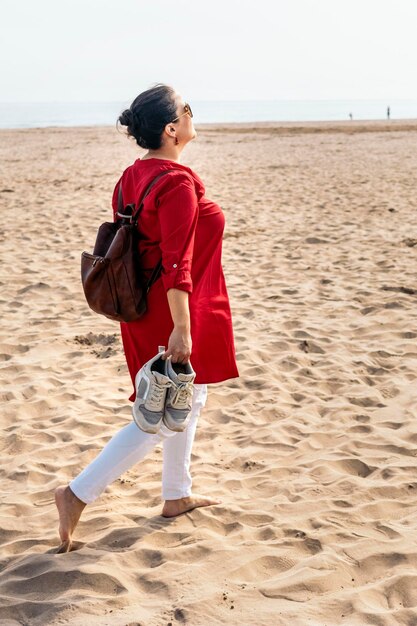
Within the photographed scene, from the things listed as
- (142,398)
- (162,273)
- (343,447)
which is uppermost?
(162,273)

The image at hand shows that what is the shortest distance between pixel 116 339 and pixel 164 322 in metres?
3.00

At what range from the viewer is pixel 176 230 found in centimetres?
256

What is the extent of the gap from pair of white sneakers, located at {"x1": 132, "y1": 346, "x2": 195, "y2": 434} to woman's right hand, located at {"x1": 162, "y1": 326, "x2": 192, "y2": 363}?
3 centimetres

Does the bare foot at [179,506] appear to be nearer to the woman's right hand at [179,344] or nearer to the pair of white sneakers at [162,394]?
the pair of white sneakers at [162,394]

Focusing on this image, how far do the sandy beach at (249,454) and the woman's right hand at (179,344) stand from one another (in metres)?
0.70

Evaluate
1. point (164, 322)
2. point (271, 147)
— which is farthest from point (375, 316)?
point (271, 147)

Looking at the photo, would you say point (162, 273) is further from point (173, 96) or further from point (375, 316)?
point (375, 316)

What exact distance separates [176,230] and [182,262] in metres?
0.11

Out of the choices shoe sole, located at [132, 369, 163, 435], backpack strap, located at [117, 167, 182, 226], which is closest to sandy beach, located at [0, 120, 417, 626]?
backpack strap, located at [117, 167, 182, 226]

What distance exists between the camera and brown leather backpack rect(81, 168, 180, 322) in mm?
2699

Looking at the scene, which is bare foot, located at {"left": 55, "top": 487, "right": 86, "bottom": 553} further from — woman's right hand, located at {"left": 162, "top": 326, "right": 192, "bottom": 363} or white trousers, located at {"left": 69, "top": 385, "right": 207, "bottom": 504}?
woman's right hand, located at {"left": 162, "top": 326, "right": 192, "bottom": 363}

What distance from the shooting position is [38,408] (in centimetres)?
454

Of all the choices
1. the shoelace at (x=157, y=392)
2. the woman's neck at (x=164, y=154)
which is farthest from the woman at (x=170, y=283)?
the shoelace at (x=157, y=392)

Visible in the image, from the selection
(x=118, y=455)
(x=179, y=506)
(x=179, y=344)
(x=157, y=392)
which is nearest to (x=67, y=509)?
(x=118, y=455)
